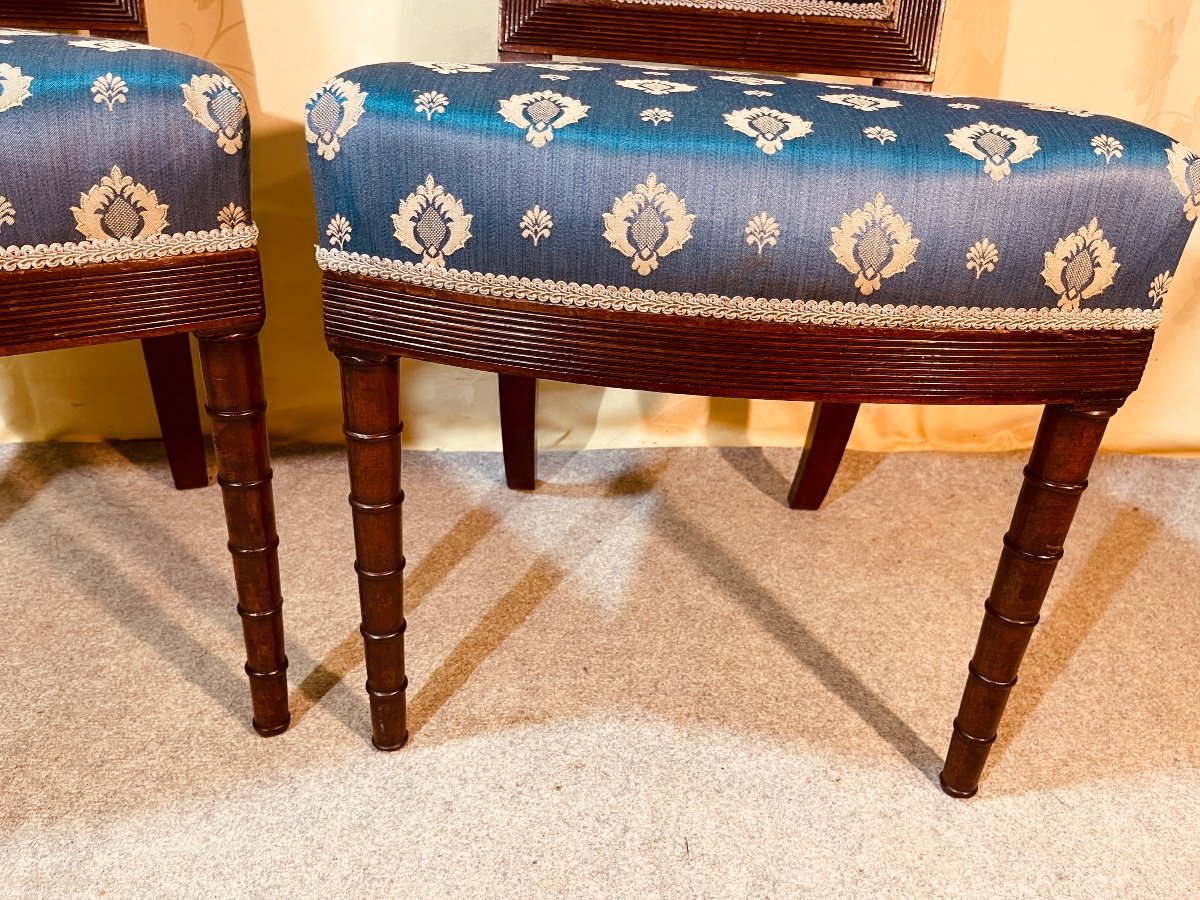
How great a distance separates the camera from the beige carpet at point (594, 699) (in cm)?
74

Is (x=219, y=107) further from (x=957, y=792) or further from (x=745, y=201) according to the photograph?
(x=957, y=792)

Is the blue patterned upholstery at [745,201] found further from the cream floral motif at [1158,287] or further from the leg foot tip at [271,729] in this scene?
the leg foot tip at [271,729]

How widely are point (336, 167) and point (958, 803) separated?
67 centimetres

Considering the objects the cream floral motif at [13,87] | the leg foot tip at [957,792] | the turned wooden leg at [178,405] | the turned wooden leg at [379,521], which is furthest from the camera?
the turned wooden leg at [178,405]

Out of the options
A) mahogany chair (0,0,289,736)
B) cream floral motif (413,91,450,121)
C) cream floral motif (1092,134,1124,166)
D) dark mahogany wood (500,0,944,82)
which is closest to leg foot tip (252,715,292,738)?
mahogany chair (0,0,289,736)

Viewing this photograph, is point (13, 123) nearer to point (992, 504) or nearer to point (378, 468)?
point (378, 468)

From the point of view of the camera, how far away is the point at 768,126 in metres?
0.59

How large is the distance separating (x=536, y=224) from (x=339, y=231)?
0.13 meters

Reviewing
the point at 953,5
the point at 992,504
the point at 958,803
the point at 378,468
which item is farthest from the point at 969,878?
the point at 953,5

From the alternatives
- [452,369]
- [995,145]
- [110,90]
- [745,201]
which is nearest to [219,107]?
[110,90]

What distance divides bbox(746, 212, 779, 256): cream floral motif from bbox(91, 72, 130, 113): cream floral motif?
0.37m

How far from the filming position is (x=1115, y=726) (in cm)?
90

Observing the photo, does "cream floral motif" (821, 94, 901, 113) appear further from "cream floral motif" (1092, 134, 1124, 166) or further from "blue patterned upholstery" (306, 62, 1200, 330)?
"cream floral motif" (1092, 134, 1124, 166)

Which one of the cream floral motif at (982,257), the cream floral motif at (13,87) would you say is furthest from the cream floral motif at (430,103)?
the cream floral motif at (982,257)
